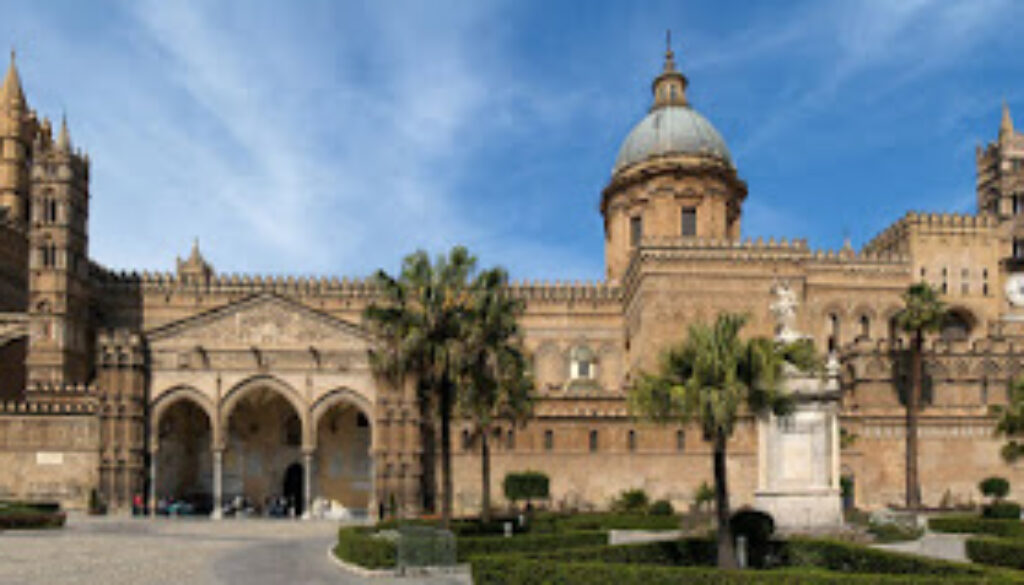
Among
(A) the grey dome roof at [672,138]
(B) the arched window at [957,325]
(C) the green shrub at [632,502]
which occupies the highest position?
(A) the grey dome roof at [672,138]

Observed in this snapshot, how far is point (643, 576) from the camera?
1692 centimetres

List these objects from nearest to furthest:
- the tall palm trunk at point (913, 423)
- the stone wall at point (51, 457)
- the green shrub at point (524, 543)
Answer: the green shrub at point (524, 543)
the stone wall at point (51, 457)
the tall palm trunk at point (913, 423)

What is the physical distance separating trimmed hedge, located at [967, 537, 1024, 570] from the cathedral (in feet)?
42.7

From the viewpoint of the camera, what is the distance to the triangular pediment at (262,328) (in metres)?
45.2

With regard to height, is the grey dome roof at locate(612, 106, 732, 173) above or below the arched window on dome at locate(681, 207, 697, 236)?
above

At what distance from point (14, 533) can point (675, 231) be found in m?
38.7

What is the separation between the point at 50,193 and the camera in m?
49.8

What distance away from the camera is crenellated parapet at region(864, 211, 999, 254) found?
59781 mm

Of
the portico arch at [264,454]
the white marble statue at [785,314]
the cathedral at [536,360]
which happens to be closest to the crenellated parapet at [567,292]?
the cathedral at [536,360]

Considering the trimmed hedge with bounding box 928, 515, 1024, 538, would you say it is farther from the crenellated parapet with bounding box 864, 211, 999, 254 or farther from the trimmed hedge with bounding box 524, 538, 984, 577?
the crenellated parapet with bounding box 864, 211, 999, 254

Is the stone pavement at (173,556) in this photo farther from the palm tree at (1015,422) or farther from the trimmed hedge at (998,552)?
the palm tree at (1015,422)

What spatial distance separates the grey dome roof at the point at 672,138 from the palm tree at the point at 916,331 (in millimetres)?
15162

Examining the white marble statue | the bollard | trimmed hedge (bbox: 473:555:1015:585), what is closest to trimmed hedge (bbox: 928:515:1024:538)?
the white marble statue

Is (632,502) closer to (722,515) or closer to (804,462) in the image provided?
(804,462)
